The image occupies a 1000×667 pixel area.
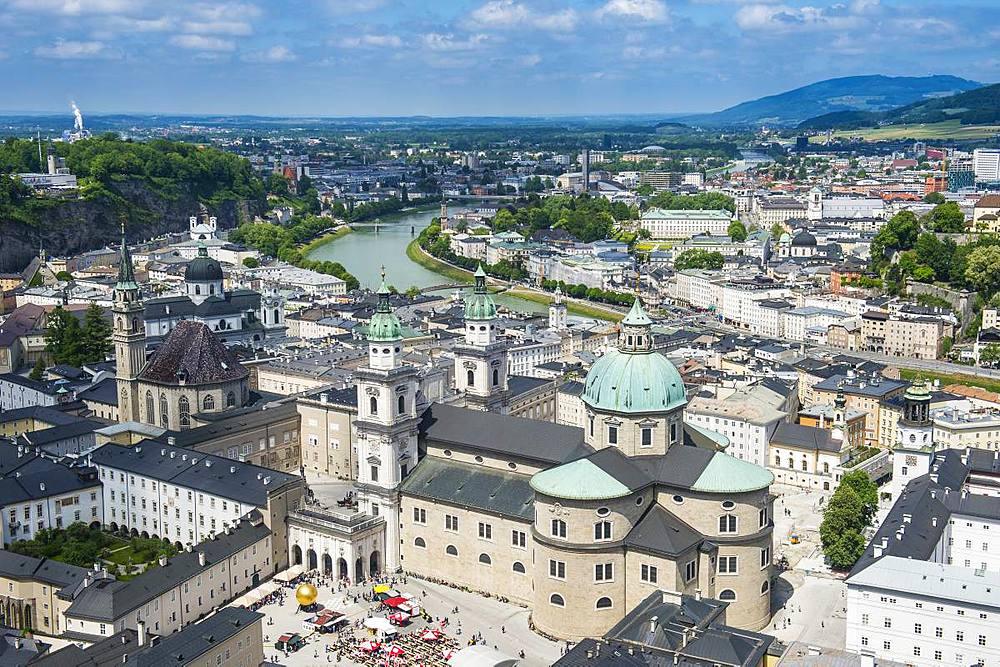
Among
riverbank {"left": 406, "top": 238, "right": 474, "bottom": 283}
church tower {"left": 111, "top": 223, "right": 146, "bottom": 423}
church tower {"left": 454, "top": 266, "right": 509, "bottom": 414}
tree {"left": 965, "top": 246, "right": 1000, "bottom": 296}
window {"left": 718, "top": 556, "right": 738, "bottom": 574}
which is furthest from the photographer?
riverbank {"left": 406, "top": 238, "right": 474, "bottom": 283}

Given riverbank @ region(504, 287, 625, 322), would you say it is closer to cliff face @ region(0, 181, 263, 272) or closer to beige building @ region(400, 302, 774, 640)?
cliff face @ region(0, 181, 263, 272)

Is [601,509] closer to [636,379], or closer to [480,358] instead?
[636,379]

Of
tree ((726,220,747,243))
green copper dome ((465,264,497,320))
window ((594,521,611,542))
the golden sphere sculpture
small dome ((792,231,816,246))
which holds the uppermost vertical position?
green copper dome ((465,264,497,320))

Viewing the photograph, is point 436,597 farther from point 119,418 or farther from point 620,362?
point 119,418

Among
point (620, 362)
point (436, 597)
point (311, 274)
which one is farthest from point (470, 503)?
point (311, 274)

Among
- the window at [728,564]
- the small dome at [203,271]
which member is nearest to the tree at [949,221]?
the small dome at [203,271]

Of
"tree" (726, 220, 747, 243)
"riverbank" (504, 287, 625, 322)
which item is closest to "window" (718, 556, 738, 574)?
"riverbank" (504, 287, 625, 322)
